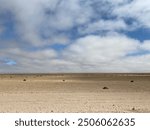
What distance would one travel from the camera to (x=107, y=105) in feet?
52.2

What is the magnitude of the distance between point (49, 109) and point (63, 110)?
76 cm

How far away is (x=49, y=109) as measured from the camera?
14.6 meters

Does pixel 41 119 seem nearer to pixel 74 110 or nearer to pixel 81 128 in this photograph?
pixel 81 128

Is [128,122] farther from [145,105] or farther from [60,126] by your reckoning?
[145,105]

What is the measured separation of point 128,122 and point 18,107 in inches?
283

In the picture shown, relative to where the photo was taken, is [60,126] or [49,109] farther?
[49,109]

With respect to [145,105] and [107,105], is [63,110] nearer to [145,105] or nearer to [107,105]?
[107,105]

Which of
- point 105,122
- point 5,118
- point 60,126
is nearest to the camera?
point 60,126

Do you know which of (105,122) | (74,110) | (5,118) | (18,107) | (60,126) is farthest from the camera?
(18,107)

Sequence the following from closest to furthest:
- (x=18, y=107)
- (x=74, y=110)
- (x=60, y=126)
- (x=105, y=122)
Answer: (x=60, y=126)
(x=105, y=122)
(x=74, y=110)
(x=18, y=107)

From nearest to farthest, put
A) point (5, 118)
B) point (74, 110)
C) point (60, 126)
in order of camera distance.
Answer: point (60, 126) < point (5, 118) < point (74, 110)

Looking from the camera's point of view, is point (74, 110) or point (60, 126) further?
point (74, 110)

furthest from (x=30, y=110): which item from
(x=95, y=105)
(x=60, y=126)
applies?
(x=60, y=126)

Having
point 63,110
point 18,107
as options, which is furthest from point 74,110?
point 18,107
